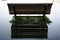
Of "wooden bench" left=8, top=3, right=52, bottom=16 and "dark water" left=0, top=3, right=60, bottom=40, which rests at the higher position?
"wooden bench" left=8, top=3, right=52, bottom=16

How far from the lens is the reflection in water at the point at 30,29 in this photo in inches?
96.9

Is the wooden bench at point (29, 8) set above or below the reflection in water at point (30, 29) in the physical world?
above

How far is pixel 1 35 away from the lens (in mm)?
2492

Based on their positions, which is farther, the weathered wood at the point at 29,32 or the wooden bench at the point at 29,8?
the wooden bench at the point at 29,8

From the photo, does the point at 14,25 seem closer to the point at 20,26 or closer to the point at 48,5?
the point at 20,26

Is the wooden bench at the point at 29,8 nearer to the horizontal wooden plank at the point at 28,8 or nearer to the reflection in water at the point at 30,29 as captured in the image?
the horizontal wooden plank at the point at 28,8

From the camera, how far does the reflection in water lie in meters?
2.46

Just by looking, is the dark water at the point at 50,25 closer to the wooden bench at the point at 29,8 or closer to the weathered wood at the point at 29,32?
the weathered wood at the point at 29,32

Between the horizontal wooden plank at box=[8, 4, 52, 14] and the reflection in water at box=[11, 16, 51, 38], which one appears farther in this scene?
the horizontal wooden plank at box=[8, 4, 52, 14]

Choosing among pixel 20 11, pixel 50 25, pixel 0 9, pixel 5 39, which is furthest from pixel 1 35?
pixel 0 9

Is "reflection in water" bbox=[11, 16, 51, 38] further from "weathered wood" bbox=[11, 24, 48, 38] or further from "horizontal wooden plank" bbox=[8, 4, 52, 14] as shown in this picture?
"horizontal wooden plank" bbox=[8, 4, 52, 14]

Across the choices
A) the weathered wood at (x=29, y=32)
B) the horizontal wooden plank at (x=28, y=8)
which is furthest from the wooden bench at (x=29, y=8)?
the weathered wood at (x=29, y=32)

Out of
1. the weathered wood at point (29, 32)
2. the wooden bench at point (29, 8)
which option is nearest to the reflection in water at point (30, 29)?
the weathered wood at point (29, 32)

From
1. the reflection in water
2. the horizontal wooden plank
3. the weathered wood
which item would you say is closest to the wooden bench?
the horizontal wooden plank
